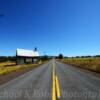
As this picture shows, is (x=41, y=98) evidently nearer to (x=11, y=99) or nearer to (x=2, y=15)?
(x=11, y=99)

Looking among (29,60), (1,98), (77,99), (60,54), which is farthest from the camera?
(60,54)

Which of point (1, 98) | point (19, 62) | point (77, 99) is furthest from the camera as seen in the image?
point (19, 62)

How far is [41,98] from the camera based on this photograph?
639 cm

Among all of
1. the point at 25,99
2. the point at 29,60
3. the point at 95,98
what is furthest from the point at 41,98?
the point at 29,60

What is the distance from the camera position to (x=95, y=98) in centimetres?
632

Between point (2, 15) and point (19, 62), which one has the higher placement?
point (2, 15)

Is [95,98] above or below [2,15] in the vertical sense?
below

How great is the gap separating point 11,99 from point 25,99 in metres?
0.64

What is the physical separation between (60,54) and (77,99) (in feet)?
508

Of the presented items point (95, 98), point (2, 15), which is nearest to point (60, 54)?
point (2, 15)

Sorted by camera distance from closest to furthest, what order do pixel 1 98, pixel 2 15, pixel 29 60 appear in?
pixel 1 98, pixel 2 15, pixel 29 60

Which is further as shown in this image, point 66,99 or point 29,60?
point 29,60

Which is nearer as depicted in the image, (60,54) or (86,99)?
(86,99)

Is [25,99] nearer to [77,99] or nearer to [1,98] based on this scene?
[1,98]
